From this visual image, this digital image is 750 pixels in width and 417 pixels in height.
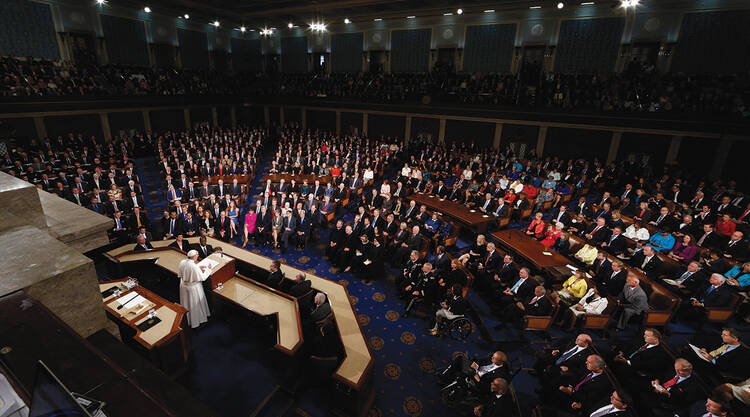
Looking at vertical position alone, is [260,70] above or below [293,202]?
above

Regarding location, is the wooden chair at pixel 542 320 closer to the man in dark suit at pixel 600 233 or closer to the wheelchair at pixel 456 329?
the wheelchair at pixel 456 329

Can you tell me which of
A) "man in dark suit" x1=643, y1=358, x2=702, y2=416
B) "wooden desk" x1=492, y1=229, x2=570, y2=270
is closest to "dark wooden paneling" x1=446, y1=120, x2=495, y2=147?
"wooden desk" x1=492, y1=229, x2=570, y2=270

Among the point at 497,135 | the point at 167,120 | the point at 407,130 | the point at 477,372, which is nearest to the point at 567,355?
the point at 477,372

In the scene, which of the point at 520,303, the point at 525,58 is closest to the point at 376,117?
the point at 525,58

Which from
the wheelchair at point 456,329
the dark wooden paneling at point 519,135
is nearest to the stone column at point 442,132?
the dark wooden paneling at point 519,135

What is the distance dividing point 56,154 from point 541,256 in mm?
18754

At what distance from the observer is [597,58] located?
18.1 meters

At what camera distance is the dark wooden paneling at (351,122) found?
23.4m

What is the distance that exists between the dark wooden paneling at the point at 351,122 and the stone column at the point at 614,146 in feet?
48.1

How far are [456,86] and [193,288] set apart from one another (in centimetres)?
1788

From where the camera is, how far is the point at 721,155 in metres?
13.6

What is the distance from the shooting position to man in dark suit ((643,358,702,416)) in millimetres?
4480

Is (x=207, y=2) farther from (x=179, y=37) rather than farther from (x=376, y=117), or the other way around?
(x=376, y=117)

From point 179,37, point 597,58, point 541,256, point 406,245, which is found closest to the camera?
point 541,256
